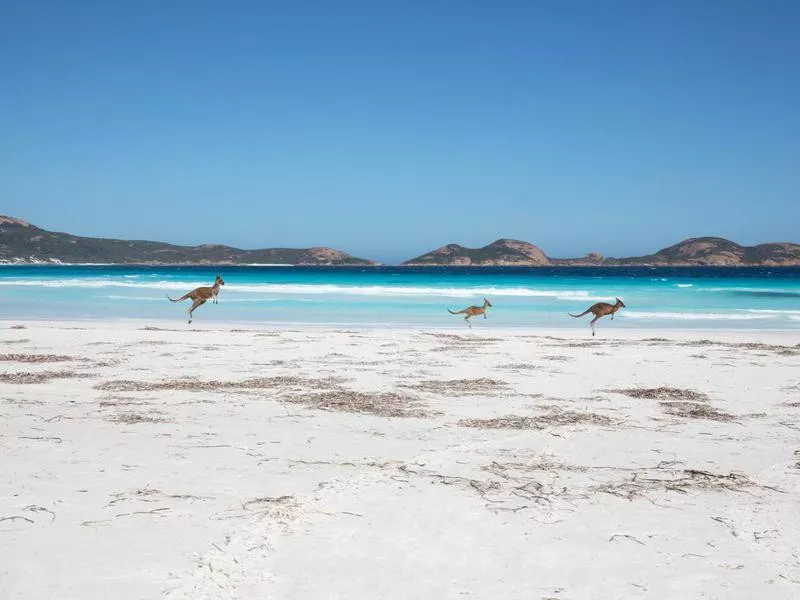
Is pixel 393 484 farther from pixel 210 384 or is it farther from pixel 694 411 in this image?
pixel 210 384

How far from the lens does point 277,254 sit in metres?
138

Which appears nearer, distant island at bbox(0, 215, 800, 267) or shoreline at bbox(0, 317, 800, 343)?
shoreline at bbox(0, 317, 800, 343)

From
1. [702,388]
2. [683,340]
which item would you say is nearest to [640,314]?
[683,340]

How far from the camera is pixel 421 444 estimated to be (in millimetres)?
5246

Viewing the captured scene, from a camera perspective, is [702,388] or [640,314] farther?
[640,314]

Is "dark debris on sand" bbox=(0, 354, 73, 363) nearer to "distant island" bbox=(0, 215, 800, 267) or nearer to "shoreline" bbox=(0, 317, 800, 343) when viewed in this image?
"shoreline" bbox=(0, 317, 800, 343)

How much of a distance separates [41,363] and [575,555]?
784 cm

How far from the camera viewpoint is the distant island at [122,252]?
11825cm

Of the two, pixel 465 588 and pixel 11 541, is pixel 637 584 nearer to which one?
pixel 465 588

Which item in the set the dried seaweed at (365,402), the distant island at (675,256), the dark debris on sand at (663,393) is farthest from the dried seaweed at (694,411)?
the distant island at (675,256)

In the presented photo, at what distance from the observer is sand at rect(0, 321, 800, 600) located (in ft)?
9.82

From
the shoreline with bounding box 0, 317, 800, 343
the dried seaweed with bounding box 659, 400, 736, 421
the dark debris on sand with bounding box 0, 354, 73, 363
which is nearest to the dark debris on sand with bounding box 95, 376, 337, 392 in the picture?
the dark debris on sand with bounding box 0, 354, 73, 363

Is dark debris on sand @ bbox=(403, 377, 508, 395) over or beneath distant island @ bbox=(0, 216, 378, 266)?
beneath

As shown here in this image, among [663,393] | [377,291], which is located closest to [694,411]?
[663,393]
